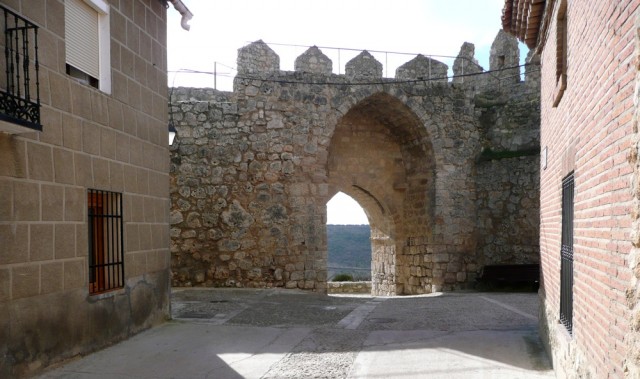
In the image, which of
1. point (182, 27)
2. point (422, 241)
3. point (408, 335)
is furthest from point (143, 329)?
point (422, 241)

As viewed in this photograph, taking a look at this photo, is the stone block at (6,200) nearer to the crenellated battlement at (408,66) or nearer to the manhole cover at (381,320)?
the manhole cover at (381,320)

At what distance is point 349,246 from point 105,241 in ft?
137

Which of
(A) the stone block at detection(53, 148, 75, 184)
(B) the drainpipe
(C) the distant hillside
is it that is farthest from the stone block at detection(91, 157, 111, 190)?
(C) the distant hillside

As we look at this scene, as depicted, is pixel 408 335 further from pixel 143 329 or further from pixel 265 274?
pixel 265 274

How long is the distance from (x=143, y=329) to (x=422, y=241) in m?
8.19

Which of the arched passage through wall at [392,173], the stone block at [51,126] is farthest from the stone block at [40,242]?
the arched passage through wall at [392,173]

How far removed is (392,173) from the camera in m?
14.3

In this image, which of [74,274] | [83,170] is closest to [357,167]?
[83,170]

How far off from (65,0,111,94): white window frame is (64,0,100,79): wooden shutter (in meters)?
0.04

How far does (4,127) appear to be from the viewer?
169 inches

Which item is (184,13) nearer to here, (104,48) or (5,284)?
(104,48)

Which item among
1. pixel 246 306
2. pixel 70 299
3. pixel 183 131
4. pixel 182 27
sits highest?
pixel 182 27

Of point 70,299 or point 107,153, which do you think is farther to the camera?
point 107,153

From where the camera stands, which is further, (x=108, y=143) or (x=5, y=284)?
(x=108, y=143)
